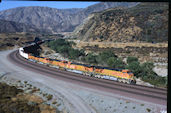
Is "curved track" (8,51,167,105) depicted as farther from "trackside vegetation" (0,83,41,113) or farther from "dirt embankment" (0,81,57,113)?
"trackside vegetation" (0,83,41,113)

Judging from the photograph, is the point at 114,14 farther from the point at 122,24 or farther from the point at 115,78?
the point at 115,78

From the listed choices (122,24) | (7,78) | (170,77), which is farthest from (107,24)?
(170,77)

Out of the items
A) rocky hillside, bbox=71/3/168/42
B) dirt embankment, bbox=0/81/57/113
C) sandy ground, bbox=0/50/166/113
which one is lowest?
sandy ground, bbox=0/50/166/113

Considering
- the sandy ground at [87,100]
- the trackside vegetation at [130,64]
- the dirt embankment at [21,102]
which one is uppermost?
the dirt embankment at [21,102]

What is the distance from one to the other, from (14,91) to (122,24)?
3068 inches

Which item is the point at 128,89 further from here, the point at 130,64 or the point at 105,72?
the point at 130,64

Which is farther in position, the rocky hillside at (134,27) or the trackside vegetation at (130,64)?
the rocky hillside at (134,27)

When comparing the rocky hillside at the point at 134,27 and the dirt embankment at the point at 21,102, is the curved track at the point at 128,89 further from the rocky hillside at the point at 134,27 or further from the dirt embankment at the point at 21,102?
the rocky hillside at the point at 134,27

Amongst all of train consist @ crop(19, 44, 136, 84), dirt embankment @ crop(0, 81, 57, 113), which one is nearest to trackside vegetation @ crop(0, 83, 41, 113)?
dirt embankment @ crop(0, 81, 57, 113)

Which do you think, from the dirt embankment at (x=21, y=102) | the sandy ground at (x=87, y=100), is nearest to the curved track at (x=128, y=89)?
the sandy ground at (x=87, y=100)

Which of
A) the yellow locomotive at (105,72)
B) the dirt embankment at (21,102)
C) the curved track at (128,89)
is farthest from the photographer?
the yellow locomotive at (105,72)

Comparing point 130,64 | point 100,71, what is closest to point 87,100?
point 100,71

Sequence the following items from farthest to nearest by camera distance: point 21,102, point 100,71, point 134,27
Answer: point 134,27, point 100,71, point 21,102

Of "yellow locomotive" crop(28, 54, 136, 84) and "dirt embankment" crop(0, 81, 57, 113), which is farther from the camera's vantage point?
Result: "yellow locomotive" crop(28, 54, 136, 84)
